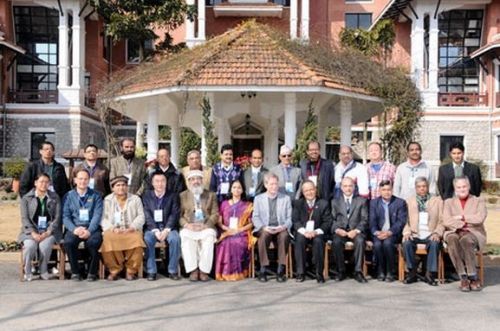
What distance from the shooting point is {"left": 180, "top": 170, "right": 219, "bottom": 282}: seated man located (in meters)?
8.68

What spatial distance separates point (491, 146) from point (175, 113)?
2107 cm

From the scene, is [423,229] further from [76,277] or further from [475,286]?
[76,277]

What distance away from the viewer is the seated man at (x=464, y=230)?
8.14m

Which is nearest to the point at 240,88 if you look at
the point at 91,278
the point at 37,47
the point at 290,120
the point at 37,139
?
the point at 290,120

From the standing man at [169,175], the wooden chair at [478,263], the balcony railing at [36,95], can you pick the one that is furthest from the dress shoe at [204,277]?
the balcony railing at [36,95]

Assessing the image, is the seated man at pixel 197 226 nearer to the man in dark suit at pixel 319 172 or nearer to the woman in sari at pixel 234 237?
the woman in sari at pixel 234 237

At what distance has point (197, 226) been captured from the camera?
8883 millimetres

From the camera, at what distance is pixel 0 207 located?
2261 cm

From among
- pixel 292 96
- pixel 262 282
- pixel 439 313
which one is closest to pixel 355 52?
pixel 292 96

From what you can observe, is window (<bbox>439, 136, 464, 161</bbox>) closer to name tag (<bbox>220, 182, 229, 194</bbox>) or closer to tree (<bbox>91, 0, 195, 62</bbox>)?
tree (<bbox>91, 0, 195, 62</bbox>)

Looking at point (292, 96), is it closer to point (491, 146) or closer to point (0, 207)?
point (0, 207)

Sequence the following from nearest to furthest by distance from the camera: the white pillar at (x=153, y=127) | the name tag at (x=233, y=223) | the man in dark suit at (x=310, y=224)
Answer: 1. the man in dark suit at (x=310, y=224)
2. the name tag at (x=233, y=223)
3. the white pillar at (x=153, y=127)

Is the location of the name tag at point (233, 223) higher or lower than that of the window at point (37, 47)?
lower

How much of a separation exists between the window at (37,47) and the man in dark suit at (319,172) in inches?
1050
